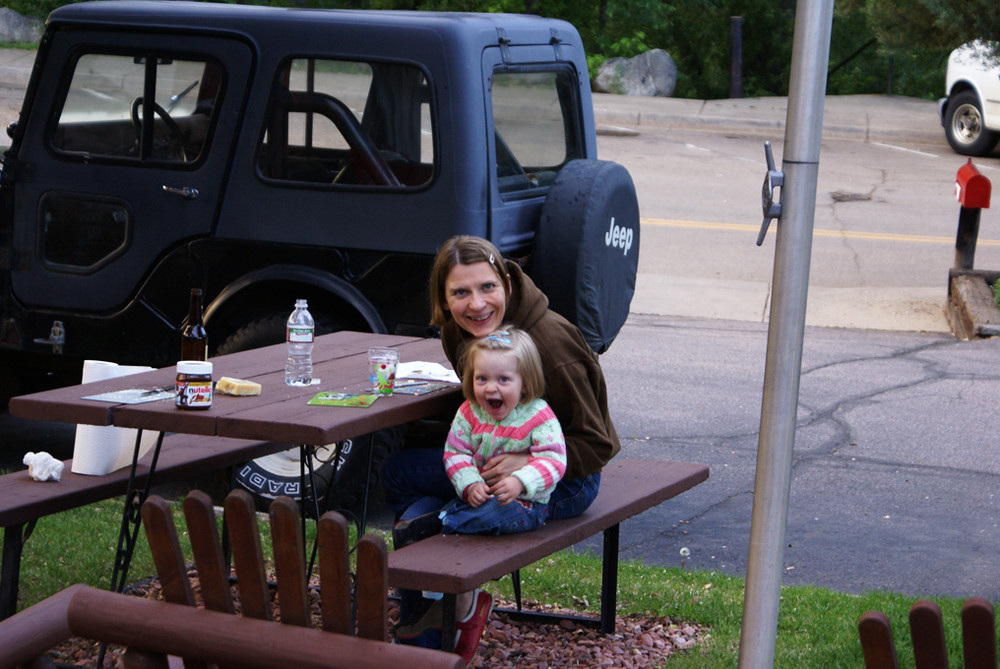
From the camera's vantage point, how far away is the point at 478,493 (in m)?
3.87

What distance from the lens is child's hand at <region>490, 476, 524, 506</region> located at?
12.6 feet

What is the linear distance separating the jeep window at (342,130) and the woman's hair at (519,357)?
2.12m

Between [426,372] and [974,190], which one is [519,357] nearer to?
[426,372]

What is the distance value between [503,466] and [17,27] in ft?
79.0

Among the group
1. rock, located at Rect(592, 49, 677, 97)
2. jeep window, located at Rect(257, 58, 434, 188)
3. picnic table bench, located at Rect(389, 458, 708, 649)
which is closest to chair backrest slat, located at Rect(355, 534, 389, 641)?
picnic table bench, located at Rect(389, 458, 708, 649)

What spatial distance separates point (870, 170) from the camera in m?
18.3

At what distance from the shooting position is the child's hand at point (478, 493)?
12.7 ft

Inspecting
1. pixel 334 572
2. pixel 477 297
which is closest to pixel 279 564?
pixel 334 572

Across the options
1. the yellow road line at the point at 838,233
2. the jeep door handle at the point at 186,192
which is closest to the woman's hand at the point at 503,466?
the jeep door handle at the point at 186,192

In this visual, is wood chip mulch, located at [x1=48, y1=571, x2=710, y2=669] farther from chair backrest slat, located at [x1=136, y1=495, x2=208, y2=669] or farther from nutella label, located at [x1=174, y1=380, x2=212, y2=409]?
chair backrest slat, located at [x1=136, y1=495, x2=208, y2=669]

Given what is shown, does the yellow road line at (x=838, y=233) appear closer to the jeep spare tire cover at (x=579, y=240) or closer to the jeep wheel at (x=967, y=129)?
the jeep wheel at (x=967, y=129)

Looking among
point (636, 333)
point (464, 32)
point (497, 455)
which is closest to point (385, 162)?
point (464, 32)

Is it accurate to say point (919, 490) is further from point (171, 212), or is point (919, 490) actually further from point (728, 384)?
point (171, 212)

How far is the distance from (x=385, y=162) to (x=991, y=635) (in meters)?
4.16
